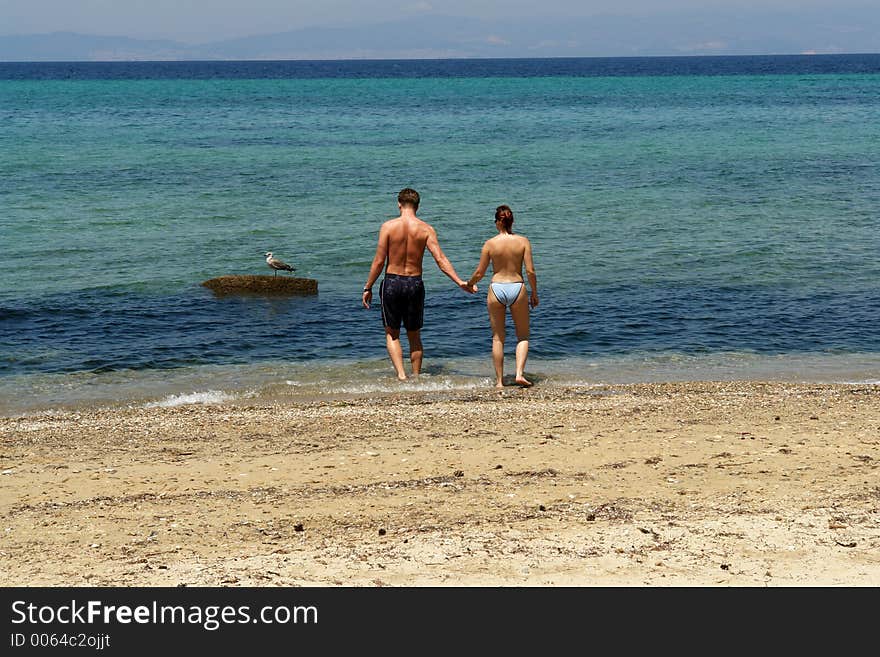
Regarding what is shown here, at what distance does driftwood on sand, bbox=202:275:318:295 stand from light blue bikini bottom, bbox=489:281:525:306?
5894 mm

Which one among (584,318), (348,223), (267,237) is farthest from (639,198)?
(584,318)

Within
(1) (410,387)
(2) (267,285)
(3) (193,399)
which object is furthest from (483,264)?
(2) (267,285)

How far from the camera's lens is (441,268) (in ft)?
35.6

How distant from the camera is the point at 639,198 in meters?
27.4

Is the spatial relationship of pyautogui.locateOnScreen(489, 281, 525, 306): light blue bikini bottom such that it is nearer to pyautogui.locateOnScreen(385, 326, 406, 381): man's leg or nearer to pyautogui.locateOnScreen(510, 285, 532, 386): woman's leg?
pyautogui.locateOnScreen(510, 285, 532, 386): woman's leg

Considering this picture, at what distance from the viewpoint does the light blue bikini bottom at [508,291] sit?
11.0 meters

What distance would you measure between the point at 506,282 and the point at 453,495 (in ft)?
13.5

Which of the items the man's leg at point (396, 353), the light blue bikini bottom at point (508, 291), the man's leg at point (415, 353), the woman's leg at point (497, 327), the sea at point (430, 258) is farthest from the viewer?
the sea at point (430, 258)

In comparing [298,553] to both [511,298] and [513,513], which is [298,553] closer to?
[513,513]

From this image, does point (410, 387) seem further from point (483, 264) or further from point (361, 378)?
point (483, 264)

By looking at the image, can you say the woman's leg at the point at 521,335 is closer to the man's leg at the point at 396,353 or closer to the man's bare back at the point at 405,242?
the man's bare back at the point at 405,242

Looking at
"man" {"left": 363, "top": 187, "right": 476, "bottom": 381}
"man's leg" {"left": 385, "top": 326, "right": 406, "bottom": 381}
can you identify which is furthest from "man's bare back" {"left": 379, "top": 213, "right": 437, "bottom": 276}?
"man's leg" {"left": 385, "top": 326, "right": 406, "bottom": 381}

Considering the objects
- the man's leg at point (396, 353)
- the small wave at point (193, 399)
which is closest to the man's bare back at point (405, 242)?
the man's leg at point (396, 353)

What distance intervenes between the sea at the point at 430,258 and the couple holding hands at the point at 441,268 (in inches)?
24.3
